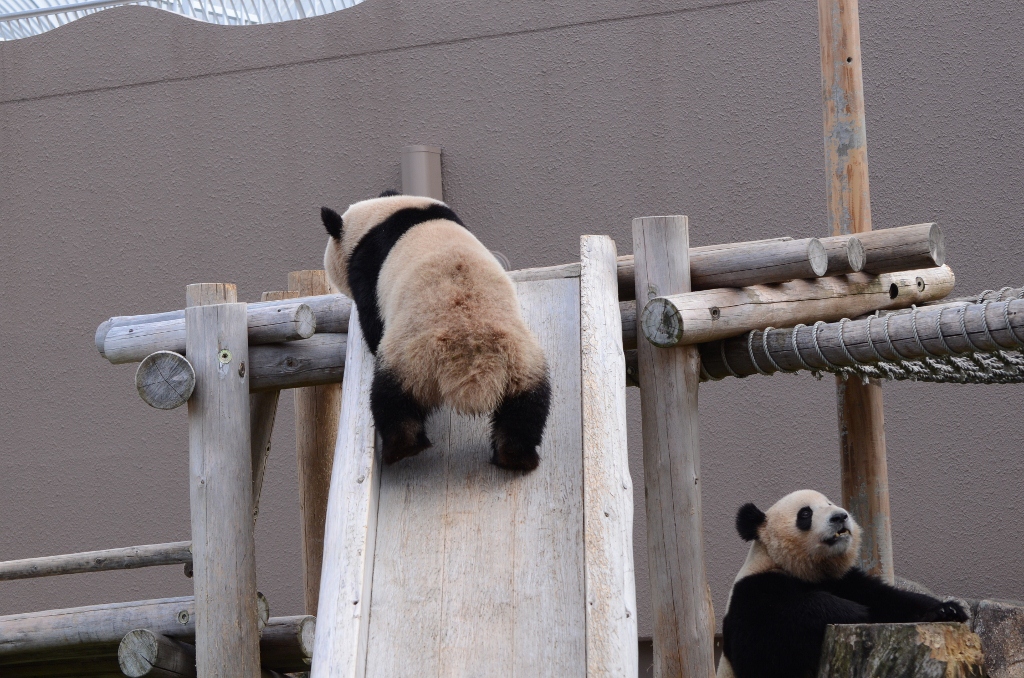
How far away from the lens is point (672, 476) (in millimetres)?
3766

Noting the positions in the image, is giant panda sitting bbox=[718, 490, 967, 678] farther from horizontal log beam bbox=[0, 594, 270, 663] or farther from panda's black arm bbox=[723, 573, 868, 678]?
horizontal log beam bbox=[0, 594, 270, 663]

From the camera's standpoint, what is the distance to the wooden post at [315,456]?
456 centimetres

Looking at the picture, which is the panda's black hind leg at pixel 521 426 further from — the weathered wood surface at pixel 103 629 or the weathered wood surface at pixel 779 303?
the weathered wood surface at pixel 103 629

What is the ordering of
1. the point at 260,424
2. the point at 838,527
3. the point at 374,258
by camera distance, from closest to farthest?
1. the point at 374,258
2. the point at 838,527
3. the point at 260,424

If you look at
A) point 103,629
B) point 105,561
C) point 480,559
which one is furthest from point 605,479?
point 105,561

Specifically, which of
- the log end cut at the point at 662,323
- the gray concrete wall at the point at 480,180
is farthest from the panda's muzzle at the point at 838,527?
the gray concrete wall at the point at 480,180

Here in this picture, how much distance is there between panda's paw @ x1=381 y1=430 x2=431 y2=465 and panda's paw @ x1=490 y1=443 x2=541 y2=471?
22 cm

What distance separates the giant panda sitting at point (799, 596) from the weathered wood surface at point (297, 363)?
1.48m

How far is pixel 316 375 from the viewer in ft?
13.1

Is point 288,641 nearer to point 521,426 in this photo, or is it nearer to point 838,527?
point 521,426

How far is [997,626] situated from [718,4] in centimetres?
353

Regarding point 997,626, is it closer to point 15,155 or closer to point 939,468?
point 939,468

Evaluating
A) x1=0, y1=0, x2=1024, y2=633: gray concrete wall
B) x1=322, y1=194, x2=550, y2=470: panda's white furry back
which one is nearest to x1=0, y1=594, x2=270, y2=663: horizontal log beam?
x1=322, y1=194, x2=550, y2=470: panda's white furry back

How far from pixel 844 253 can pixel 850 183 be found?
0.69m
